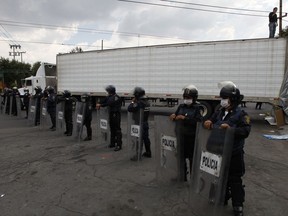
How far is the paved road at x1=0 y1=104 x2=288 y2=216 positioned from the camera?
4047 millimetres

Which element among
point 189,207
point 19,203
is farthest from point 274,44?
point 19,203

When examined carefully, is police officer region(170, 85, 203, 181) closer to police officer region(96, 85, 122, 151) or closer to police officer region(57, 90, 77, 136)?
police officer region(96, 85, 122, 151)

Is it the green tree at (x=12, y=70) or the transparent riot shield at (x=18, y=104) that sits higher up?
the green tree at (x=12, y=70)

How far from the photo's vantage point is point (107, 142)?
7945mm

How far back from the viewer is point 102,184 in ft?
16.4

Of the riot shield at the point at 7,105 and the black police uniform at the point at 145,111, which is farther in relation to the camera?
the riot shield at the point at 7,105

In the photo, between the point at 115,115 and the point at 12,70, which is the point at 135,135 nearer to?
the point at 115,115

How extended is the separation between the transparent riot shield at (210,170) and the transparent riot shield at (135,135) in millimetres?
2630

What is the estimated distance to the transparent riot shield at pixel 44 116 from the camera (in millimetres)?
11539

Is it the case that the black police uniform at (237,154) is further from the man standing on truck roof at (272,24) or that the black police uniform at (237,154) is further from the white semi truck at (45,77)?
the white semi truck at (45,77)

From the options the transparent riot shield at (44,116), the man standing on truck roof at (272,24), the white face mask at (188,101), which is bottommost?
the transparent riot shield at (44,116)

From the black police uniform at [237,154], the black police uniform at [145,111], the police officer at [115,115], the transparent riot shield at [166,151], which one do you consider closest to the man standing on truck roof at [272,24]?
the police officer at [115,115]

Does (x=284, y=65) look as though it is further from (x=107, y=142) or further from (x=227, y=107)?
(x=227, y=107)

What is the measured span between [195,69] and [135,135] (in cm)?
807
